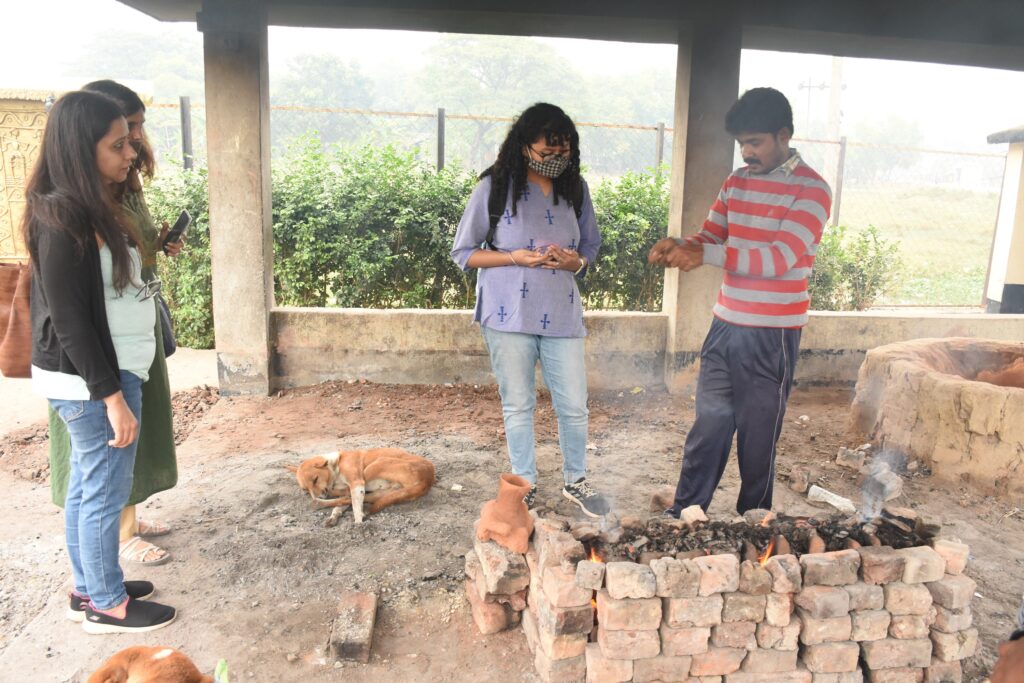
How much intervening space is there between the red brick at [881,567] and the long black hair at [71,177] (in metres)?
2.80

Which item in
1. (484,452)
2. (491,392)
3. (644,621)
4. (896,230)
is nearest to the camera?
(644,621)

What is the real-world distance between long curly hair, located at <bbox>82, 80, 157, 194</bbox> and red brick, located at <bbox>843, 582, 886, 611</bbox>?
3116 millimetres

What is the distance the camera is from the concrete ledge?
601 cm

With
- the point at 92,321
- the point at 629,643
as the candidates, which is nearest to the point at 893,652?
the point at 629,643

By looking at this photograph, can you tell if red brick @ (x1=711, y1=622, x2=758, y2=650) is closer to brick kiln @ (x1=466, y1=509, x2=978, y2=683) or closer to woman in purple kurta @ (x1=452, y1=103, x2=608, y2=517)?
brick kiln @ (x1=466, y1=509, x2=978, y2=683)

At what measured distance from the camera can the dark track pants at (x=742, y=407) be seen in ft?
10.6

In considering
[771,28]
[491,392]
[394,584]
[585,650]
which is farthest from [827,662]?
[771,28]

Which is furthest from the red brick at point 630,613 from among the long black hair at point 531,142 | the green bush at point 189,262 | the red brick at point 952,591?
the green bush at point 189,262

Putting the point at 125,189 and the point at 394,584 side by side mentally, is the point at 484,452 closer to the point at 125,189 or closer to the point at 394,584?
the point at 394,584

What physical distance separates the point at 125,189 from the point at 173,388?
3706mm

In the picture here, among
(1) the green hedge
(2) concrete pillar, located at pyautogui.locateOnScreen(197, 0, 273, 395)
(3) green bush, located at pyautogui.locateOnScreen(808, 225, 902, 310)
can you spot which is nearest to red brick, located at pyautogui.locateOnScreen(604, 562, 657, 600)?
(2) concrete pillar, located at pyautogui.locateOnScreen(197, 0, 273, 395)

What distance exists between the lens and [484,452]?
488cm

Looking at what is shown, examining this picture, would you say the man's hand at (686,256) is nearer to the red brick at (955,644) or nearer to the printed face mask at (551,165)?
the printed face mask at (551,165)

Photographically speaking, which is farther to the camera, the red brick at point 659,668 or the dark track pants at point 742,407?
the dark track pants at point 742,407
